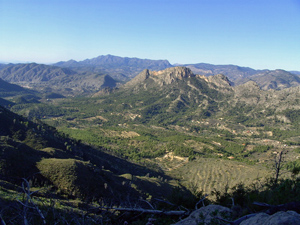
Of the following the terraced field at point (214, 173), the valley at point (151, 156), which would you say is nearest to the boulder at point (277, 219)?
the valley at point (151, 156)

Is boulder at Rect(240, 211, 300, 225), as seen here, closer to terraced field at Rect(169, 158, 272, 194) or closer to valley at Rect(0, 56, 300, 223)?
valley at Rect(0, 56, 300, 223)

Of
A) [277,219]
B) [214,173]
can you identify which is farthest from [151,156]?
[277,219]

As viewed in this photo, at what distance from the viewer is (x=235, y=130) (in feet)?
583

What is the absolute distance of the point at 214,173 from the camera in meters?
74.6

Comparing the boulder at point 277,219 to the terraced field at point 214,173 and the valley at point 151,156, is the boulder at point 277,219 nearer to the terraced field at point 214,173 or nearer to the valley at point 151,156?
the valley at point 151,156

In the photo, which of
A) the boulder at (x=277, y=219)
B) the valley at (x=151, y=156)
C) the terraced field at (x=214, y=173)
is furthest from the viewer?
the terraced field at (x=214, y=173)

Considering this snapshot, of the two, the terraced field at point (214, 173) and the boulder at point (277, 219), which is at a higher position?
the boulder at point (277, 219)

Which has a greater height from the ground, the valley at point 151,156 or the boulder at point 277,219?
the boulder at point 277,219

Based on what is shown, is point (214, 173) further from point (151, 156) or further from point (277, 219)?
point (277, 219)

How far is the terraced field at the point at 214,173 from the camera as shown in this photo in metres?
61.6

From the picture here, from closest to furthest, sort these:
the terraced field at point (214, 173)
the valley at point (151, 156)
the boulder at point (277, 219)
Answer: the boulder at point (277, 219) < the valley at point (151, 156) < the terraced field at point (214, 173)

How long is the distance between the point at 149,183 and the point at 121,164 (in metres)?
31.4

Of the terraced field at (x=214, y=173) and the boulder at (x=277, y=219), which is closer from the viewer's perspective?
the boulder at (x=277, y=219)

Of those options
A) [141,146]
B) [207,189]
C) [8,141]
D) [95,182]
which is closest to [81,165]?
[95,182]
